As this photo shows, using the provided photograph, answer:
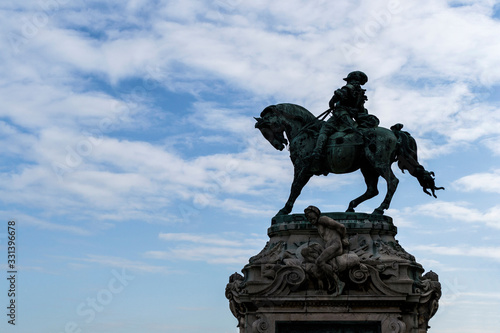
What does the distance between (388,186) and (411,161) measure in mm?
1258

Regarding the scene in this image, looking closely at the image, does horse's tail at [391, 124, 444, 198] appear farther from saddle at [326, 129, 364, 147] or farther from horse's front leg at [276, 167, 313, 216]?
horse's front leg at [276, 167, 313, 216]

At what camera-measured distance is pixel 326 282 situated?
1734cm

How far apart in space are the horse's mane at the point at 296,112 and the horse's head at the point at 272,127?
0.57ft

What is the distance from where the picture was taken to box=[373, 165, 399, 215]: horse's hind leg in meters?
18.9

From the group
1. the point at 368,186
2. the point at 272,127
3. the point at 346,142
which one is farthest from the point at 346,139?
the point at 272,127

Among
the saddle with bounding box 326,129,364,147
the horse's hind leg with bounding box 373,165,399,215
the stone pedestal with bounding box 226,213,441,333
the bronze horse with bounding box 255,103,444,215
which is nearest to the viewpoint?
the stone pedestal with bounding box 226,213,441,333

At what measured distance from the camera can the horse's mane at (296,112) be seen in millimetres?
20219

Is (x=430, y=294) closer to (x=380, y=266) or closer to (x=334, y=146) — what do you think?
(x=380, y=266)

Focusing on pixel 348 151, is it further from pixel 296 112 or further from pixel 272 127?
pixel 272 127

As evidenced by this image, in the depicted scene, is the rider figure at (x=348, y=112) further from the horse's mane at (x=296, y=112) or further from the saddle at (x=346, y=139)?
the horse's mane at (x=296, y=112)

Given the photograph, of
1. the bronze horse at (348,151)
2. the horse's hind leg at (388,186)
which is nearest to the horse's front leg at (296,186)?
the bronze horse at (348,151)

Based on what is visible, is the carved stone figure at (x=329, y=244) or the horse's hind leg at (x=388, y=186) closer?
the carved stone figure at (x=329, y=244)

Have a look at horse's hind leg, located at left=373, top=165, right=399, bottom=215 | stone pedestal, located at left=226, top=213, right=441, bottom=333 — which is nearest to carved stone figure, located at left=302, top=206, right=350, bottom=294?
stone pedestal, located at left=226, top=213, right=441, bottom=333

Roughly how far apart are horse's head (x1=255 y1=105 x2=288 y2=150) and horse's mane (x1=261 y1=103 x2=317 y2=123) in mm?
174
